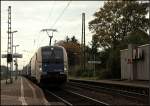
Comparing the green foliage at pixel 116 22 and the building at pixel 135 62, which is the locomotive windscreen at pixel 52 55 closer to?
the building at pixel 135 62

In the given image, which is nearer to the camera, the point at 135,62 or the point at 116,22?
the point at 135,62

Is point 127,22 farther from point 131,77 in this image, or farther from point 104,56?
point 131,77

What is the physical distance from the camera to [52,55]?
3209 centimetres

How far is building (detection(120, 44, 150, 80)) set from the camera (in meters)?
48.0

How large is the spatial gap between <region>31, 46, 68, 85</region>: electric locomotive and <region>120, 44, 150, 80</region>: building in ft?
52.9

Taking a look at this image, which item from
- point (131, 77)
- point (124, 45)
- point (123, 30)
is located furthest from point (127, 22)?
point (131, 77)

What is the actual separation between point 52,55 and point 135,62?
21.2 meters

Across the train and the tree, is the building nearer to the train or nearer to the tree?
the train

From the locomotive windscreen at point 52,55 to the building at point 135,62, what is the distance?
1614 cm

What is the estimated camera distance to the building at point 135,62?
158ft

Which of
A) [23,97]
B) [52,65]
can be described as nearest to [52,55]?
[52,65]

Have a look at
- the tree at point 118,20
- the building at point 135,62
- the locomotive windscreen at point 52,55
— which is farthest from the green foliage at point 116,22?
the locomotive windscreen at point 52,55

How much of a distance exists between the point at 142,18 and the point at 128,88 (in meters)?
52.2

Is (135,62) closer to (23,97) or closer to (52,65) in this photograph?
(52,65)
